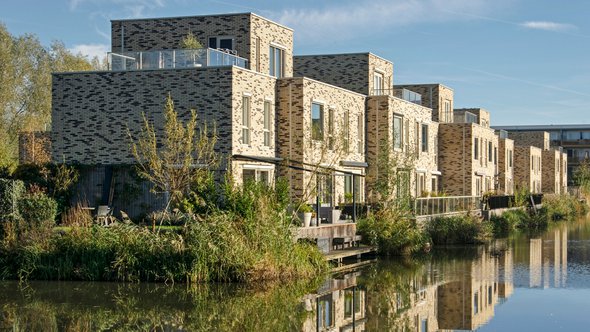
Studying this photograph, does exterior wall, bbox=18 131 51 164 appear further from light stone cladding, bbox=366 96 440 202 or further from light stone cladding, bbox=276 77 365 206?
light stone cladding, bbox=366 96 440 202

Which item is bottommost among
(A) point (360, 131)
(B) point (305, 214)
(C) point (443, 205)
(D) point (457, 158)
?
(B) point (305, 214)

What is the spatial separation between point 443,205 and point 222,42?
41.5 ft

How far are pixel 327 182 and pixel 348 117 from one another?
4.43 metres

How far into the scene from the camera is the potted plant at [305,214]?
28656 millimetres

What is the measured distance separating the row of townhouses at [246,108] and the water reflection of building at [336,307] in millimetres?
7998

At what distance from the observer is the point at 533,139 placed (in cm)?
9212

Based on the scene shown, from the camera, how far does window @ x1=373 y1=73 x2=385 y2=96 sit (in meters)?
47.7

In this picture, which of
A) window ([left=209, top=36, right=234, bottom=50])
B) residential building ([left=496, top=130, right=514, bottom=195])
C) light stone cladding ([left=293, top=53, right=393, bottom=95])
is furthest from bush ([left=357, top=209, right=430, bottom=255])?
residential building ([left=496, top=130, right=514, bottom=195])

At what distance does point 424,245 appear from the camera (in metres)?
33.4

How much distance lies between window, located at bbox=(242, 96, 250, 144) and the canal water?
8.12 metres

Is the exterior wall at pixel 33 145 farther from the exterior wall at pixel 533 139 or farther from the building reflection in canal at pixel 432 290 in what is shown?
the exterior wall at pixel 533 139

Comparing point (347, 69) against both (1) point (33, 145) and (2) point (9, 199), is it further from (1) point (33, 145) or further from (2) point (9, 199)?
(2) point (9, 199)

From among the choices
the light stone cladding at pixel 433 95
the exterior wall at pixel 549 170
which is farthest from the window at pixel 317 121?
the exterior wall at pixel 549 170

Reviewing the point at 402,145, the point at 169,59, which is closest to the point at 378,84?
the point at 402,145
